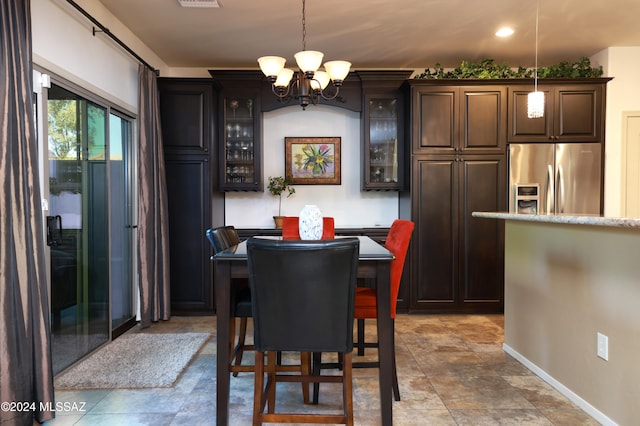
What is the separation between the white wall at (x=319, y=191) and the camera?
16.5ft

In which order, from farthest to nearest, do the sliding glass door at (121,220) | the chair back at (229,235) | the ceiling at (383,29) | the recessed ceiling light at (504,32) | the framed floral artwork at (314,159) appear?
the framed floral artwork at (314,159), the recessed ceiling light at (504,32), the sliding glass door at (121,220), the ceiling at (383,29), the chair back at (229,235)

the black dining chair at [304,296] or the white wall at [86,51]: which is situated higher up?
the white wall at [86,51]

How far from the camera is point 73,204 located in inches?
120

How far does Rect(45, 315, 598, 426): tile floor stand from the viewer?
2.29 m

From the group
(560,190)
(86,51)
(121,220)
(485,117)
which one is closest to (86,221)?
(121,220)

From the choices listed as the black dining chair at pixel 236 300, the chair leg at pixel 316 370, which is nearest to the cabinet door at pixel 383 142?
the black dining chair at pixel 236 300

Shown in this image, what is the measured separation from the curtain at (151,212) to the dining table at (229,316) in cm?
211

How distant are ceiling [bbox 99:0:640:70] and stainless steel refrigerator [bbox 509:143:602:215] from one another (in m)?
1.04

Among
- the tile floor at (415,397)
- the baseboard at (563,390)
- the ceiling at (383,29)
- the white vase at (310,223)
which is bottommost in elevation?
the tile floor at (415,397)

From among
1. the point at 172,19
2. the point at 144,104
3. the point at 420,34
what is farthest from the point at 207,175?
the point at 420,34

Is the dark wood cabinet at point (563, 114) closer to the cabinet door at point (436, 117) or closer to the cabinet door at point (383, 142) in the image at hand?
the cabinet door at point (436, 117)

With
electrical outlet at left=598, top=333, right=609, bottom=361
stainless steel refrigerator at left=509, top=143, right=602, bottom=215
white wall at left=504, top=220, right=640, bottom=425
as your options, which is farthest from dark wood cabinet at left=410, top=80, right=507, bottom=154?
electrical outlet at left=598, top=333, right=609, bottom=361

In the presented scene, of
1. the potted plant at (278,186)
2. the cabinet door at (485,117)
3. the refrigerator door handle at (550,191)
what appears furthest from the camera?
the potted plant at (278,186)

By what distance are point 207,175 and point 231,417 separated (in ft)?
8.77
